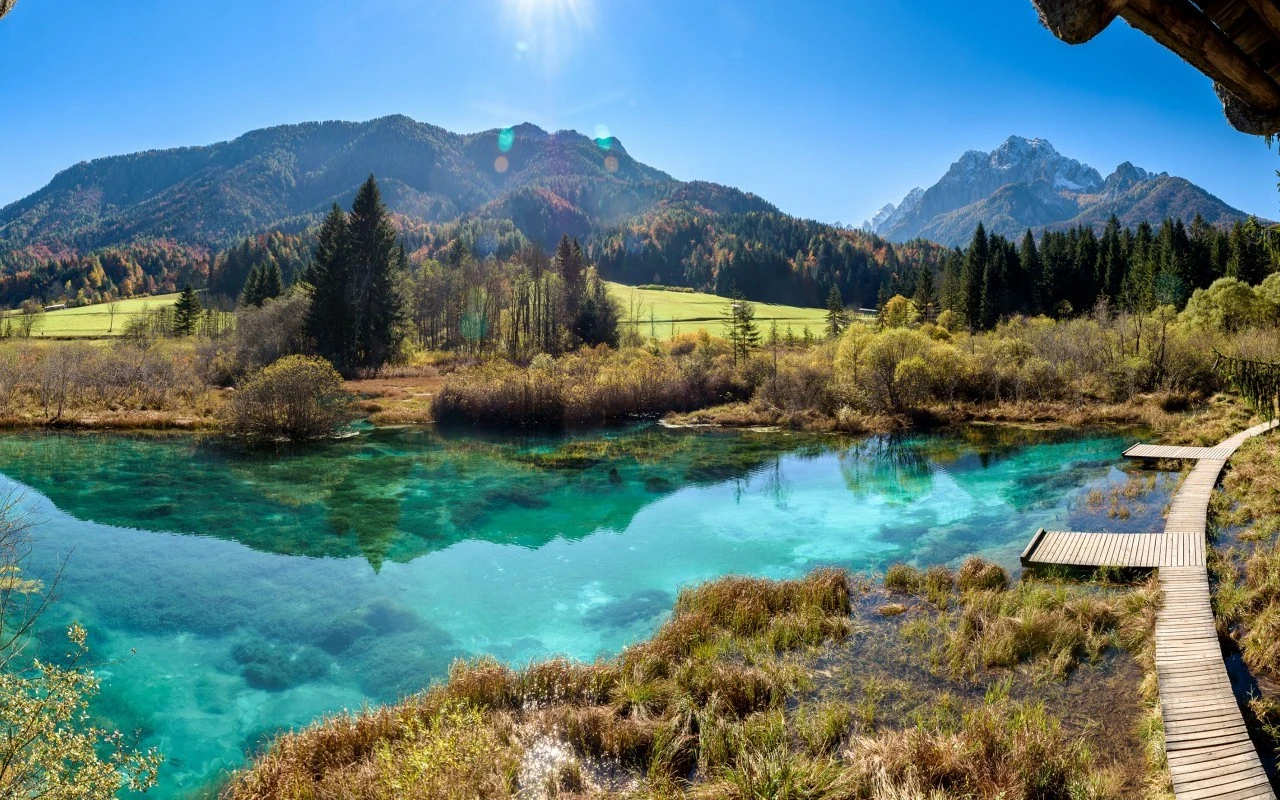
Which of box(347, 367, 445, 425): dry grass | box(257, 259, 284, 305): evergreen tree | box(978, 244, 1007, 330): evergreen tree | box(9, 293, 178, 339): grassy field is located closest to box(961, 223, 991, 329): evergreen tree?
box(978, 244, 1007, 330): evergreen tree

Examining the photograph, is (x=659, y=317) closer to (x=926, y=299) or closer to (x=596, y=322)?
(x=596, y=322)

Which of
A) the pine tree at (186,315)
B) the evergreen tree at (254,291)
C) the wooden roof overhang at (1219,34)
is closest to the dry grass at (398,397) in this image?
the evergreen tree at (254,291)

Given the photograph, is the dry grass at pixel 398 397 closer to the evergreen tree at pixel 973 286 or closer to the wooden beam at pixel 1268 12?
the wooden beam at pixel 1268 12

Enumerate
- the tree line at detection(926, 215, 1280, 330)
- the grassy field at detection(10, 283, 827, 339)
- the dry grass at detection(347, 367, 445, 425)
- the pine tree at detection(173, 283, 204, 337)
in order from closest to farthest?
the dry grass at detection(347, 367, 445, 425) → the tree line at detection(926, 215, 1280, 330) → the pine tree at detection(173, 283, 204, 337) → the grassy field at detection(10, 283, 827, 339)

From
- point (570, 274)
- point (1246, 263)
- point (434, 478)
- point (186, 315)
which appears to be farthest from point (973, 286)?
point (186, 315)

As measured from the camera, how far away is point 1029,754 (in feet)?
26.2

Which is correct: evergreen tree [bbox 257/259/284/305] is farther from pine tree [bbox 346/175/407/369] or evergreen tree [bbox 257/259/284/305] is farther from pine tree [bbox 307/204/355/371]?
pine tree [bbox 346/175/407/369]

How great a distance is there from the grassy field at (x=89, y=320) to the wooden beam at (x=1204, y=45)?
92.7 metres

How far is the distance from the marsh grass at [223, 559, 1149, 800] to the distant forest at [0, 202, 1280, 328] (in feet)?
178

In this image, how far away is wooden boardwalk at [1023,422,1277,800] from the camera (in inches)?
291

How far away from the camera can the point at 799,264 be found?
129 meters

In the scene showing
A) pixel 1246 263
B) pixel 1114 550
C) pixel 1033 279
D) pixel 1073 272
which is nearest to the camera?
pixel 1114 550

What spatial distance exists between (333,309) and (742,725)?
58.8 metres

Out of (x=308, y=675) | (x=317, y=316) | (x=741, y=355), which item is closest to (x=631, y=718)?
(x=308, y=675)
